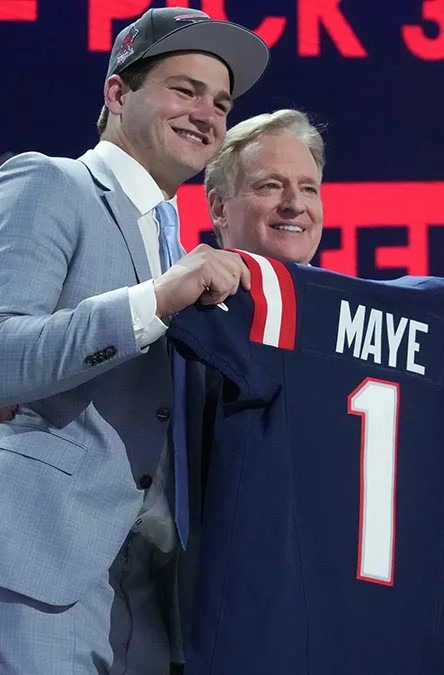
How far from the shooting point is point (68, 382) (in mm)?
1396

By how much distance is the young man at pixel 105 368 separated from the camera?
4.56 feet

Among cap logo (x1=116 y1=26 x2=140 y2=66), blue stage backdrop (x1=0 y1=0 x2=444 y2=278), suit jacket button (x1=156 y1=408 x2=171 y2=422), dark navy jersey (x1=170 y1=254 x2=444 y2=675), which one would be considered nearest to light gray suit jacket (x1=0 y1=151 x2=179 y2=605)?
suit jacket button (x1=156 y1=408 x2=171 y2=422)

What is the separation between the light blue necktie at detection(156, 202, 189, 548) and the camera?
149 centimetres

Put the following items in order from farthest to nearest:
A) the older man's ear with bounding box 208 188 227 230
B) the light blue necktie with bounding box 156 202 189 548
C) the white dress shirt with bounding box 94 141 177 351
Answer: the older man's ear with bounding box 208 188 227 230 → the white dress shirt with bounding box 94 141 177 351 → the light blue necktie with bounding box 156 202 189 548

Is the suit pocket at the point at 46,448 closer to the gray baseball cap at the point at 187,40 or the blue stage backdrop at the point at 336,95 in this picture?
the gray baseball cap at the point at 187,40

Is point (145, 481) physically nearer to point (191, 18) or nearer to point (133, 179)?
point (133, 179)

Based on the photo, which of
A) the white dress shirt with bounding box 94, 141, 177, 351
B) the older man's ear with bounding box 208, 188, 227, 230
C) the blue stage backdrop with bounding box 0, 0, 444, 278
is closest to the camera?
the white dress shirt with bounding box 94, 141, 177, 351

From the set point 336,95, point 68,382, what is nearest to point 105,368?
point 68,382

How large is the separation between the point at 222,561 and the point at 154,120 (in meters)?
0.60

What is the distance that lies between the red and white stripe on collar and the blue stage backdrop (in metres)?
1.08

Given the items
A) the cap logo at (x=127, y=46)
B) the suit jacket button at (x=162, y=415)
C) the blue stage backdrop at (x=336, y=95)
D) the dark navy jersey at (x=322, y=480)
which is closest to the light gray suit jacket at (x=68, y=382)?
the suit jacket button at (x=162, y=415)

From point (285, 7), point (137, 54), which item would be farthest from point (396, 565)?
point (285, 7)

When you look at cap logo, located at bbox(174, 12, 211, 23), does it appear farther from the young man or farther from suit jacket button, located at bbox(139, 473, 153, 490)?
suit jacket button, located at bbox(139, 473, 153, 490)

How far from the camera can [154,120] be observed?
1.67 meters
